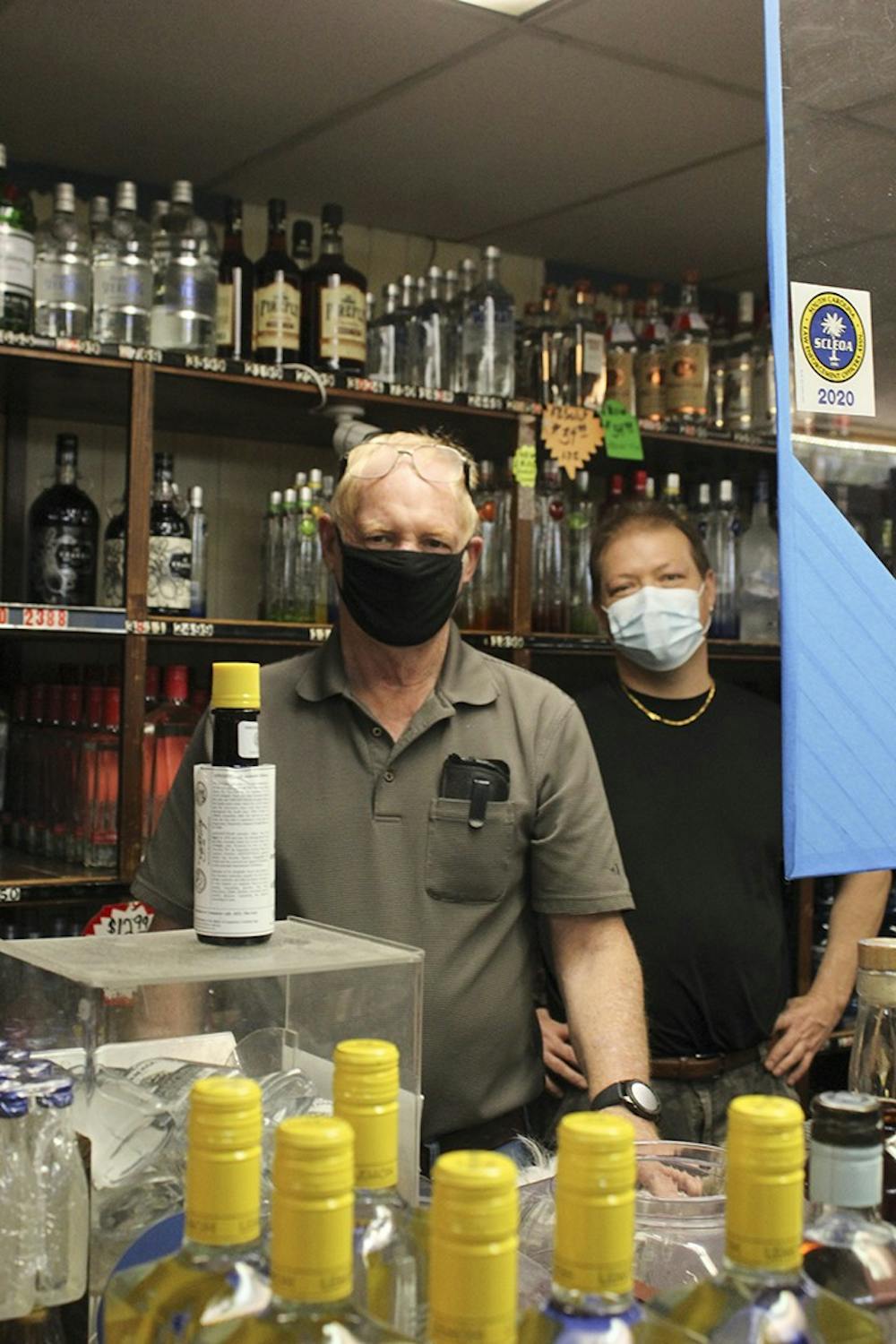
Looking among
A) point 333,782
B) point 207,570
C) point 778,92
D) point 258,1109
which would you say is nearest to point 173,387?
point 207,570

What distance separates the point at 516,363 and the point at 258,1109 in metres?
3.41

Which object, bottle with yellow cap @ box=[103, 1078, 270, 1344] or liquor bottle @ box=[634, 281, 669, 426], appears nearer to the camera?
bottle with yellow cap @ box=[103, 1078, 270, 1344]

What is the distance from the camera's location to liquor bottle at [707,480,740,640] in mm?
3992

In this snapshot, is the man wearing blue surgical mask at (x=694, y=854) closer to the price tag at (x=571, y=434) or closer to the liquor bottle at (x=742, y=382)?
the price tag at (x=571, y=434)

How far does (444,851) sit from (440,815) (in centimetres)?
5

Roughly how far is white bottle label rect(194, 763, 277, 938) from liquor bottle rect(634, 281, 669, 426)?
302 cm

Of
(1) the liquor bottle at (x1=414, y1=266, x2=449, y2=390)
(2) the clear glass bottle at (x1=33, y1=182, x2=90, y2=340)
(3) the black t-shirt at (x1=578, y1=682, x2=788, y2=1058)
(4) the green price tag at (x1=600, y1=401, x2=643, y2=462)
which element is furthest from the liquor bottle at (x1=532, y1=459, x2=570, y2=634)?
(2) the clear glass bottle at (x1=33, y1=182, x2=90, y2=340)

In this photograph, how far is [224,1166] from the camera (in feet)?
2.29

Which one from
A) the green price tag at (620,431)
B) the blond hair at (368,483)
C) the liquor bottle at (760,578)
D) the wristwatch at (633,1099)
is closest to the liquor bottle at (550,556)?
the green price tag at (620,431)

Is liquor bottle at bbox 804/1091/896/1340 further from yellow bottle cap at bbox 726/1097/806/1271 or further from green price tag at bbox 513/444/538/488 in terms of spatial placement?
green price tag at bbox 513/444/538/488

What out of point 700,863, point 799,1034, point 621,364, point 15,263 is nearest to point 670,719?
point 700,863

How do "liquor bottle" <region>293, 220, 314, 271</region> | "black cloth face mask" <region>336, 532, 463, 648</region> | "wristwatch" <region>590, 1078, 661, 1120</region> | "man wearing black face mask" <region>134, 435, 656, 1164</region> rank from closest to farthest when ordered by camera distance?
"wristwatch" <region>590, 1078, 661, 1120</region>
"man wearing black face mask" <region>134, 435, 656, 1164</region>
"black cloth face mask" <region>336, 532, 463, 648</region>
"liquor bottle" <region>293, 220, 314, 271</region>

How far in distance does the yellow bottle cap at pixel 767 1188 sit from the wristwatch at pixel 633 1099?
3.47 ft

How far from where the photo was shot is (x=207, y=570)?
386 cm
